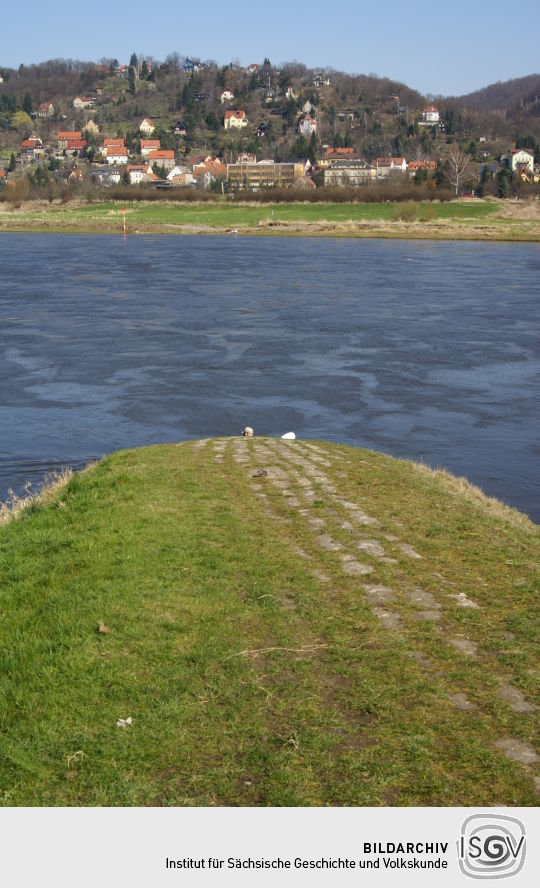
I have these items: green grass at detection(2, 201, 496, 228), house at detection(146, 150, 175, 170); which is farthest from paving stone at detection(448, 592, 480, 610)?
house at detection(146, 150, 175, 170)

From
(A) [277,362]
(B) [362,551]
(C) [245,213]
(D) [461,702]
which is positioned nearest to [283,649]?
(D) [461,702]

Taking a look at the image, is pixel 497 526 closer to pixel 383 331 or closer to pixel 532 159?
pixel 383 331

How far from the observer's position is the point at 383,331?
101 ft

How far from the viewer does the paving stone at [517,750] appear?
4.77 metres

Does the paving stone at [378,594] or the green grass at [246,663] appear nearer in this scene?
the green grass at [246,663]

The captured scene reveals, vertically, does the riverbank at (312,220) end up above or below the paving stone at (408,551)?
above

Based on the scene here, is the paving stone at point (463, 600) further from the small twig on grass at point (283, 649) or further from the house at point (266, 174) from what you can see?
the house at point (266, 174)

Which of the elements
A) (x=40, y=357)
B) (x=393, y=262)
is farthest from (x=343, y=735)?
(x=393, y=262)

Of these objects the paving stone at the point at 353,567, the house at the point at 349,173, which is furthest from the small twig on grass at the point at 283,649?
the house at the point at 349,173

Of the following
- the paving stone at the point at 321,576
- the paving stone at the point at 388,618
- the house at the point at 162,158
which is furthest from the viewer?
the house at the point at 162,158

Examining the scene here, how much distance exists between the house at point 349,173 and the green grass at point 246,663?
14525cm

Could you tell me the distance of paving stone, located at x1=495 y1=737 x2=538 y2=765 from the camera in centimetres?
477

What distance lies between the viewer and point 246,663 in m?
5.77

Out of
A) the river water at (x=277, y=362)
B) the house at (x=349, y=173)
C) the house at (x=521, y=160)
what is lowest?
the river water at (x=277, y=362)
